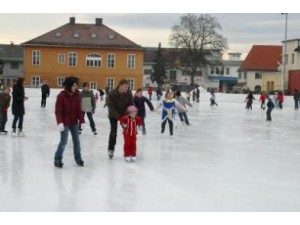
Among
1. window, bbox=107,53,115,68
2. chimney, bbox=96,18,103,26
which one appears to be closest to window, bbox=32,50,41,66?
chimney, bbox=96,18,103,26

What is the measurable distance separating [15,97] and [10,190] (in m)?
5.59

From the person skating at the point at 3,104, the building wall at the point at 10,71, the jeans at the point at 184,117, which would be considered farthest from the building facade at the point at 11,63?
the person skating at the point at 3,104

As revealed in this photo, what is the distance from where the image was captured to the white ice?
5.62 meters

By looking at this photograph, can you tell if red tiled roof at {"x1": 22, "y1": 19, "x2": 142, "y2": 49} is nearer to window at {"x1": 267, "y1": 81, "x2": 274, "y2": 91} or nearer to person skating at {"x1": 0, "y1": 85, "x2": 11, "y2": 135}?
window at {"x1": 267, "y1": 81, "x2": 274, "y2": 91}

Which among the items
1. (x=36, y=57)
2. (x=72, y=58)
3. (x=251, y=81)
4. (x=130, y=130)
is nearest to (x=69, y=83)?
(x=130, y=130)

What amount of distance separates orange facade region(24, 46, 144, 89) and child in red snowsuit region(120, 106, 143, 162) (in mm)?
51463

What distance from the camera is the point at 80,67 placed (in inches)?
2361

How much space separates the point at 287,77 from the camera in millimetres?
56125

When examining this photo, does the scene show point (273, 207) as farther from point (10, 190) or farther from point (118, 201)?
point (10, 190)

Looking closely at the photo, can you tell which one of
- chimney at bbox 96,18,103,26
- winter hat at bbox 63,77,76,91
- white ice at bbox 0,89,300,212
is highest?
chimney at bbox 96,18,103,26

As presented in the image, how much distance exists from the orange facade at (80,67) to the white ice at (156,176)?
4818 cm

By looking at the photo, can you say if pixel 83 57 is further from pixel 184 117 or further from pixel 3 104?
pixel 3 104

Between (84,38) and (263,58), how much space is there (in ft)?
95.1
